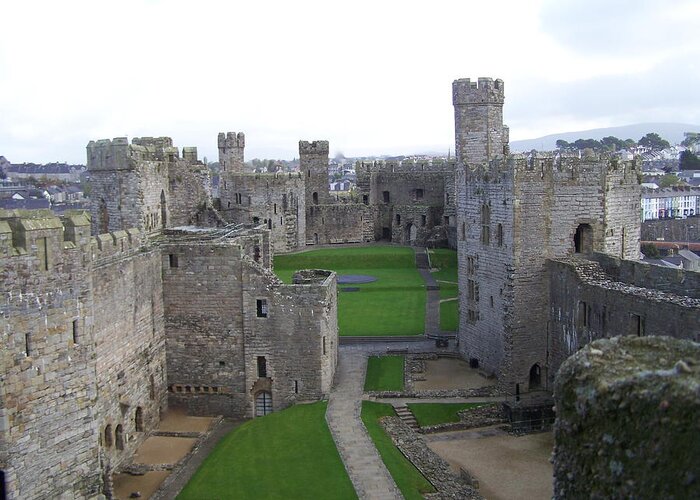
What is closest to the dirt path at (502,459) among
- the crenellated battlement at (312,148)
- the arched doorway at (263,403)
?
the arched doorway at (263,403)

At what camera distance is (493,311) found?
35.2 metres

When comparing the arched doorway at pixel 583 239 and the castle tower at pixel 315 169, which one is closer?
the arched doorway at pixel 583 239

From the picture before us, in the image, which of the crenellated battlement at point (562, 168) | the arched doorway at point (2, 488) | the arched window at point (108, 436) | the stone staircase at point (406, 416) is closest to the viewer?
the arched doorway at point (2, 488)

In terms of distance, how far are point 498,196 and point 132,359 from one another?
52.2 feet

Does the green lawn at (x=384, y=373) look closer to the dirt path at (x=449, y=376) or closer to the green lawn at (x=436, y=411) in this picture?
the dirt path at (x=449, y=376)

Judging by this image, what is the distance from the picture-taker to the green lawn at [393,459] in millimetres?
23711

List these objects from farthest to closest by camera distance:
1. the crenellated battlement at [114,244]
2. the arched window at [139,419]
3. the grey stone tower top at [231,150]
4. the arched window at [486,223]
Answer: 1. the grey stone tower top at [231,150]
2. the arched window at [486,223]
3. the arched window at [139,419]
4. the crenellated battlement at [114,244]

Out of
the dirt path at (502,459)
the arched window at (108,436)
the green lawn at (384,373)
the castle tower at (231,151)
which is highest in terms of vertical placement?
the castle tower at (231,151)

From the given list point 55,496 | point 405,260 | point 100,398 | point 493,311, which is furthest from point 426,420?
point 405,260

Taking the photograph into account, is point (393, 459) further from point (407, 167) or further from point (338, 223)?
point (407, 167)

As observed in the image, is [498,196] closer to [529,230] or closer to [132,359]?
[529,230]

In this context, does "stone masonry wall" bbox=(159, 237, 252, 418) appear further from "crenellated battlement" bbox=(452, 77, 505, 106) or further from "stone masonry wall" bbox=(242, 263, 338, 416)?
"crenellated battlement" bbox=(452, 77, 505, 106)

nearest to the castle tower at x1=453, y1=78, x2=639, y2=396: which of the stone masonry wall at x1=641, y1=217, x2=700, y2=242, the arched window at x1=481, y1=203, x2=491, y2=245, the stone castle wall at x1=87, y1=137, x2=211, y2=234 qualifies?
the arched window at x1=481, y1=203, x2=491, y2=245

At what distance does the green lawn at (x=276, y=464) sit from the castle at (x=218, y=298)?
2905 mm
